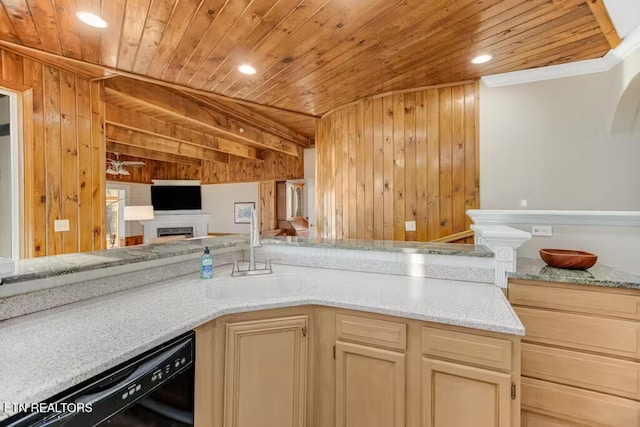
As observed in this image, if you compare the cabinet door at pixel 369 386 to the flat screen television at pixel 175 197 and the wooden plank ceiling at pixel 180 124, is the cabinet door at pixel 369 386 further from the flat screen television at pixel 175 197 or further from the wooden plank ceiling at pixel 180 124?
the flat screen television at pixel 175 197

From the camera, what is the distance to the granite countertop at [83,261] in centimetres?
114

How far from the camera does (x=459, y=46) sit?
2.32 metres

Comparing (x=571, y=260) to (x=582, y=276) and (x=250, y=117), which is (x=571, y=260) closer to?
(x=582, y=276)

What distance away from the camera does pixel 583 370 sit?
4.91ft

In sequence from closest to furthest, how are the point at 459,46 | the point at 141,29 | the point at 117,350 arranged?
the point at 117,350
the point at 141,29
the point at 459,46

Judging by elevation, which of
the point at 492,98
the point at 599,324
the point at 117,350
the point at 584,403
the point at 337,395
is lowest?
the point at 584,403

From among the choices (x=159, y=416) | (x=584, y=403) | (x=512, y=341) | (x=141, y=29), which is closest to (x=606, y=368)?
(x=584, y=403)

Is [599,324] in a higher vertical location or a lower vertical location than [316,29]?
lower

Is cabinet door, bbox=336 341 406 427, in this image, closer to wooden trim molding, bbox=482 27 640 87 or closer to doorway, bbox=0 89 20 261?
doorway, bbox=0 89 20 261

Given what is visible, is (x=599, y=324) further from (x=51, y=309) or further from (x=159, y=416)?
(x=51, y=309)

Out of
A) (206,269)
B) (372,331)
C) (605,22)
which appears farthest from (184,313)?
(605,22)

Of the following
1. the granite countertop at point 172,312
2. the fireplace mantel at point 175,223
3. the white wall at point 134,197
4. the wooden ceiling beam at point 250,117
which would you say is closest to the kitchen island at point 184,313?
the granite countertop at point 172,312

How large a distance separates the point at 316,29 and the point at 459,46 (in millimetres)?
1164

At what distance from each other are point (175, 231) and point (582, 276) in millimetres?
8332
